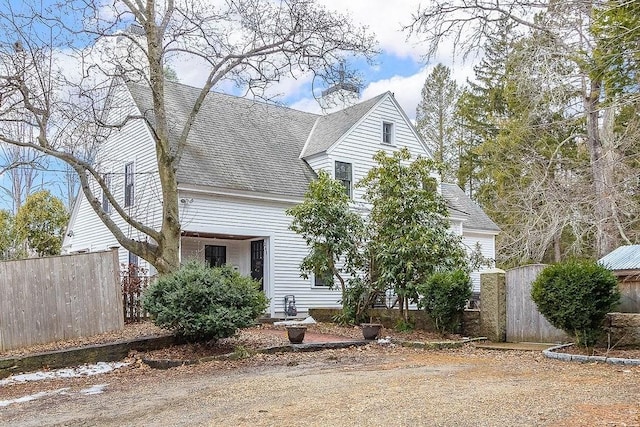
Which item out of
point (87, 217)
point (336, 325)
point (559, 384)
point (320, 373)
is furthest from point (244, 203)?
point (559, 384)

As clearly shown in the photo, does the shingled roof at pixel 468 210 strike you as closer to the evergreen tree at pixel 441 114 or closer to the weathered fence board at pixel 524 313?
the evergreen tree at pixel 441 114

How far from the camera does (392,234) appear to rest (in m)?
12.9

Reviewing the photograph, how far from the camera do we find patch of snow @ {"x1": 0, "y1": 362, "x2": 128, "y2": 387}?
27.2ft

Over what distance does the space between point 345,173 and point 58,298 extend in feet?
34.7

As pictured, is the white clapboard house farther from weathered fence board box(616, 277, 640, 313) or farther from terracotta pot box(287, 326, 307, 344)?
weathered fence board box(616, 277, 640, 313)

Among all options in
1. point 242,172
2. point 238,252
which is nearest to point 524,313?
point 242,172

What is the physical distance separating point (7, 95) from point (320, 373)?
8082mm

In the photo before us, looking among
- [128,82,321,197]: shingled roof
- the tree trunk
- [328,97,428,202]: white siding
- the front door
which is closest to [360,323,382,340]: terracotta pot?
the tree trunk

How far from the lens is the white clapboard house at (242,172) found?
15898 millimetres

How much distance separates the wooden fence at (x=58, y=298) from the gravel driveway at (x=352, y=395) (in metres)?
2.27

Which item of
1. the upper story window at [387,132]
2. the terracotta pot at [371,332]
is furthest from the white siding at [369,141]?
the terracotta pot at [371,332]

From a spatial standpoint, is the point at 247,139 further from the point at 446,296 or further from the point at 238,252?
the point at 446,296

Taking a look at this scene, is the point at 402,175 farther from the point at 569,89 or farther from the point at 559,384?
the point at 559,384

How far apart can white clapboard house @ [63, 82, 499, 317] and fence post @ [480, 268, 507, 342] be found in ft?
23.4
